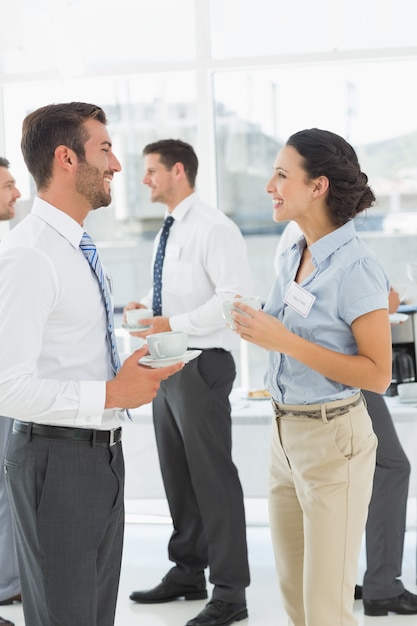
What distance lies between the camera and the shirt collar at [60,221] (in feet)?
6.30

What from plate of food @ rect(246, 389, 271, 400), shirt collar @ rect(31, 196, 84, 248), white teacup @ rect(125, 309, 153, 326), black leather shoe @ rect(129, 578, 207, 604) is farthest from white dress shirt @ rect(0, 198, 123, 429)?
plate of food @ rect(246, 389, 271, 400)

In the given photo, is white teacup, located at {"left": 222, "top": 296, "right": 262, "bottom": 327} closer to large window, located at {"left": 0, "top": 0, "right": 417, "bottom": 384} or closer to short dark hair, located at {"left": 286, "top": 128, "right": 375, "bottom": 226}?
short dark hair, located at {"left": 286, "top": 128, "right": 375, "bottom": 226}

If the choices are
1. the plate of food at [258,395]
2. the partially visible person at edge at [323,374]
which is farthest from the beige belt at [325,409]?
the plate of food at [258,395]

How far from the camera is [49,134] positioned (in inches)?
77.2

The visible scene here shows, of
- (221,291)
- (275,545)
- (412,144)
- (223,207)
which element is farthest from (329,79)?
(275,545)

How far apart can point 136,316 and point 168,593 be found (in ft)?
3.90

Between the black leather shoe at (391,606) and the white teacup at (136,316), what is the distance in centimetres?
142

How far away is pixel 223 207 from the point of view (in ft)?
17.2

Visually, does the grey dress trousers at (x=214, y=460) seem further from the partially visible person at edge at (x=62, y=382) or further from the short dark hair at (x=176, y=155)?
the partially visible person at edge at (x=62, y=382)

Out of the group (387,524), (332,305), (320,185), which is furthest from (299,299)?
(387,524)

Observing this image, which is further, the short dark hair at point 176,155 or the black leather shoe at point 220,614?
the short dark hair at point 176,155

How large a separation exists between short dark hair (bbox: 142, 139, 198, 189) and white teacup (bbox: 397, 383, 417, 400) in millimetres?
1330

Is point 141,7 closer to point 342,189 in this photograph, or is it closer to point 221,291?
point 221,291

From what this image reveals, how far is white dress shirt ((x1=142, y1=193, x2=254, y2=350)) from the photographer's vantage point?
11.0 feet
